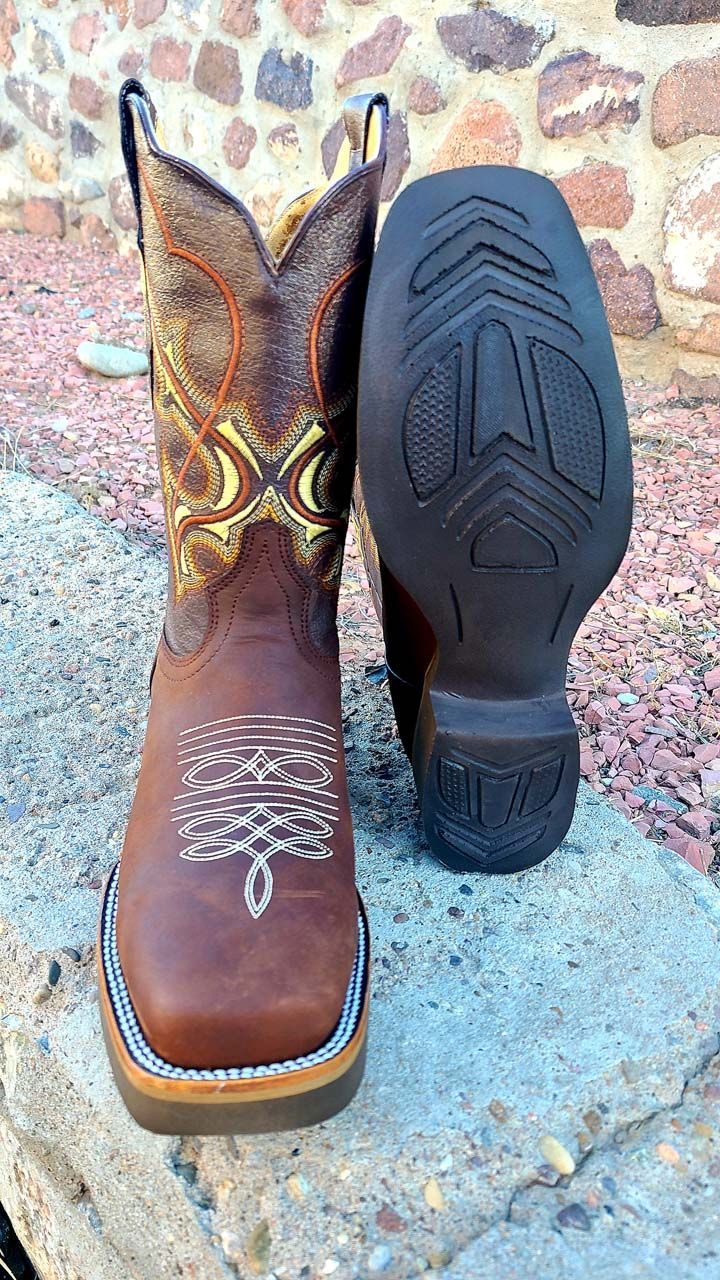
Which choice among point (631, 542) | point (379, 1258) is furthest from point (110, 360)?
point (379, 1258)

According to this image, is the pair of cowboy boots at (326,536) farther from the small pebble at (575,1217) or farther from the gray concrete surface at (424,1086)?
the small pebble at (575,1217)

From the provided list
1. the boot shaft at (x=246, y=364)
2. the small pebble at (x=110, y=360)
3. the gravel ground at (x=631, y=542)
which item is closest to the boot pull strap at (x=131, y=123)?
the boot shaft at (x=246, y=364)

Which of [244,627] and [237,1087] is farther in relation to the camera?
[244,627]

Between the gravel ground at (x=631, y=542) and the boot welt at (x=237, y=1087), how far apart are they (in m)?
0.69

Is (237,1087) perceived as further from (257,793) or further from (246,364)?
(246,364)

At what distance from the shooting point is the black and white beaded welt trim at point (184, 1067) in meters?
0.73

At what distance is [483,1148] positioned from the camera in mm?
807

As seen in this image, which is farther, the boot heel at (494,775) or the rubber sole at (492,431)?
the boot heel at (494,775)

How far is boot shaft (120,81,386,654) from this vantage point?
2.90ft

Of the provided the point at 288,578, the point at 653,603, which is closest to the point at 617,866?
the point at 288,578

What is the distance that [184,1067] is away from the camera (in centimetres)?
73

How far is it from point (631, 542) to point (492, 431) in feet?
4.65

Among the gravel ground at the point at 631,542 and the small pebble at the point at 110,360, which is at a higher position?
the small pebble at the point at 110,360

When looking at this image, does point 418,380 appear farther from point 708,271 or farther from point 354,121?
point 708,271
